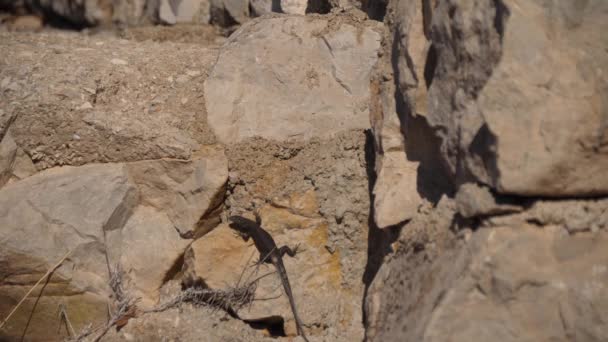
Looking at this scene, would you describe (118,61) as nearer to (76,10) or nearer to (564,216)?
(76,10)

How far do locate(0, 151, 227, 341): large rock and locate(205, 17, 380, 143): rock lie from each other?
0.98 feet

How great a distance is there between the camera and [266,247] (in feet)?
11.4

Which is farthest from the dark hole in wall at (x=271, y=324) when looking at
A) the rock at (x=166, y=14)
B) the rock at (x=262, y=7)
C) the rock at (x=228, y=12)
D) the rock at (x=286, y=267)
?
the rock at (x=166, y=14)

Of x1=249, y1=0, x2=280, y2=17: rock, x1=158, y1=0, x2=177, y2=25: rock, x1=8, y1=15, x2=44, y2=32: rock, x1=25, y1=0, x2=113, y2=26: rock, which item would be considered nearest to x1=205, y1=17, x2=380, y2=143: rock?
x1=249, y1=0, x2=280, y2=17: rock

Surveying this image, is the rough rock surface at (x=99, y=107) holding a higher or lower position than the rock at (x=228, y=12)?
lower

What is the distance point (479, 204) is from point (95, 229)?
2048mm

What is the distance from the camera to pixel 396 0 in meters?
3.42

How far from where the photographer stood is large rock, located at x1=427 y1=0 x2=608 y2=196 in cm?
238

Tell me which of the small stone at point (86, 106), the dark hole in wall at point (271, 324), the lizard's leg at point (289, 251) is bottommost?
the dark hole in wall at point (271, 324)

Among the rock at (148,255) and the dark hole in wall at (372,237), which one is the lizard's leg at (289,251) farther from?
the rock at (148,255)

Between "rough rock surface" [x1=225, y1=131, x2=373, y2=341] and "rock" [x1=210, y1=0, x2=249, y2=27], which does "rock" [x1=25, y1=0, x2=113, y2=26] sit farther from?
"rough rock surface" [x1=225, y1=131, x2=373, y2=341]

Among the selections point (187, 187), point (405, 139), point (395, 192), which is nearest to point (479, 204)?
point (395, 192)

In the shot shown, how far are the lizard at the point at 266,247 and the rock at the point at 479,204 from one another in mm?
1128

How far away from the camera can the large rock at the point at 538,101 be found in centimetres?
238
